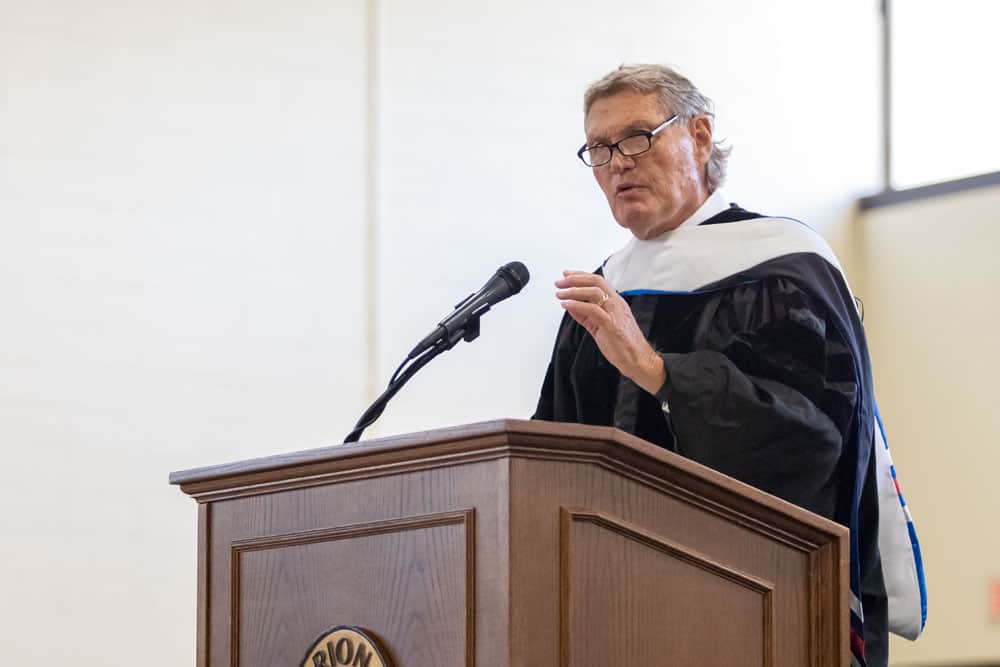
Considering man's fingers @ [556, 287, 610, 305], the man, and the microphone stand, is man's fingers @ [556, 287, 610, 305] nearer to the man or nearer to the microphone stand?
the man

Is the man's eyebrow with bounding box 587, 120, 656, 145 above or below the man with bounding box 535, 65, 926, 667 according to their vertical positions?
above

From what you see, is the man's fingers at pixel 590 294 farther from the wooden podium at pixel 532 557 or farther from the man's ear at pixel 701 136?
the man's ear at pixel 701 136

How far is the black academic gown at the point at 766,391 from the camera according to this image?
2.62 meters

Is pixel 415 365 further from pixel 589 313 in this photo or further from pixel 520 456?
pixel 520 456

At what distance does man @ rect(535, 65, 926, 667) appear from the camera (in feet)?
8.58

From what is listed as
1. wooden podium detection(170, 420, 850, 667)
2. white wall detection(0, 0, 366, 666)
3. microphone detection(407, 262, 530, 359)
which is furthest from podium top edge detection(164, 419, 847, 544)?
white wall detection(0, 0, 366, 666)

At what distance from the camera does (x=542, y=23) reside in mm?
6418

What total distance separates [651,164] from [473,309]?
0.85 meters

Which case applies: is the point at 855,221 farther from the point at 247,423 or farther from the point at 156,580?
the point at 156,580

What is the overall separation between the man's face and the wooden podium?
1.26 metres

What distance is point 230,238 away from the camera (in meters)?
5.48

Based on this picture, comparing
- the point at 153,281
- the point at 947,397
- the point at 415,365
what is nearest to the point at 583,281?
the point at 415,365

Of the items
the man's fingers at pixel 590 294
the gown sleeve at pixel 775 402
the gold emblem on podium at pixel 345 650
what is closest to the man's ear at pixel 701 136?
the gown sleeve at pixel 775 402

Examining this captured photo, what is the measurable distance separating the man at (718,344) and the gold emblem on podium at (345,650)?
69 centimetres
